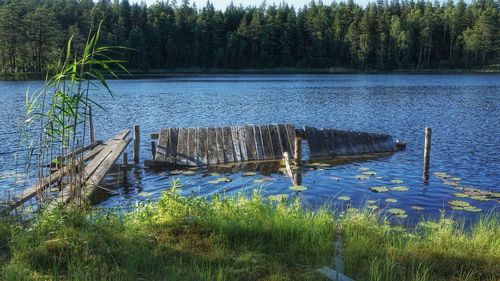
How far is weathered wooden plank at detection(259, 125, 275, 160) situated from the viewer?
19.6 meters

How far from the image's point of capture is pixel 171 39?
5027 inches

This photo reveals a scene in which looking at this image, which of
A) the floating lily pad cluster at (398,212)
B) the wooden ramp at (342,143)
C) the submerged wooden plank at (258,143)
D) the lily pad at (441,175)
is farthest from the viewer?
the wooden ramp at (342,143)

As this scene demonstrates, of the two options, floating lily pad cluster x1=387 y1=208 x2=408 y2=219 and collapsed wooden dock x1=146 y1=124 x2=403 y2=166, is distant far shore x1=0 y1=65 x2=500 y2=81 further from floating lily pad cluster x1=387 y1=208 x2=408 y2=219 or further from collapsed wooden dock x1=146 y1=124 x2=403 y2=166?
floating lily pad cluster x1=387 y1=208 x2=408 y2=219

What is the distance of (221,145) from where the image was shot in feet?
64.0

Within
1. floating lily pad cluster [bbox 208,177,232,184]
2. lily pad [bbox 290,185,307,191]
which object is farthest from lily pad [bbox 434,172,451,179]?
floating lily pad cluster [bbox 208,177,232,184]

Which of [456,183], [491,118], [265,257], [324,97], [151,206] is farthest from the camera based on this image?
[324,97]

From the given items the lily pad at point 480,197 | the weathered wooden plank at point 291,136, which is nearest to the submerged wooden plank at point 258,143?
the weathered wooden plank at point 291,136

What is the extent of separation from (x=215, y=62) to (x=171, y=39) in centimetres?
1424

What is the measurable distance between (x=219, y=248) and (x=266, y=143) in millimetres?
13279

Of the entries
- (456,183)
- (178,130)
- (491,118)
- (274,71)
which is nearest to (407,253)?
(456,183)

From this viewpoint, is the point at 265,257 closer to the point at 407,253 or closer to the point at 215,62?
the point at 407,253

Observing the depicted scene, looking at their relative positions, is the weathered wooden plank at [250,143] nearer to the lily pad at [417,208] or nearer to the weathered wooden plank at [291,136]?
the weathered wooden plank at [291,136]

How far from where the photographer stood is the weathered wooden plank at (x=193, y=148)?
18.8 m

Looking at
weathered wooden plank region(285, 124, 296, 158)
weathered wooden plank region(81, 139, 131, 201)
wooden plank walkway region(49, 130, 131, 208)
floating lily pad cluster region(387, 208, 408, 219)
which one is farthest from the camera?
weathered wooden plank region(285, 124, 296, 158)
